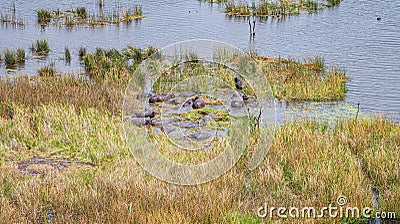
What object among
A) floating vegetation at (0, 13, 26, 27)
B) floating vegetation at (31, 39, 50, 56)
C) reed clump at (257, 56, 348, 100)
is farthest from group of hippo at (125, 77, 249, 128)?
floating vegetation at (0, 13, 26, 27)

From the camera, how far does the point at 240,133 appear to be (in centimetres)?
1070

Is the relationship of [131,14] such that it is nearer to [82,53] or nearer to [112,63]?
[82,53]

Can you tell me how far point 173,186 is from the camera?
322 inches

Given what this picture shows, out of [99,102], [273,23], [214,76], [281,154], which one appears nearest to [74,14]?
[273,23]

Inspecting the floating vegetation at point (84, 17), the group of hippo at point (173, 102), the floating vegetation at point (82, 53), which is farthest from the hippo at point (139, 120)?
the floating vegetation at point (84, 17)

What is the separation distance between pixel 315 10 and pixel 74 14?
1272 cm

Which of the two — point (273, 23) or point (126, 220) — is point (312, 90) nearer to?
point (126, 220)

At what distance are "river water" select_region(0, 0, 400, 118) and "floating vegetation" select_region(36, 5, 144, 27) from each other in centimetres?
63

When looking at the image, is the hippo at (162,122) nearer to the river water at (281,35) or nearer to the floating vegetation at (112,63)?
the floating vegetation at (112,63)

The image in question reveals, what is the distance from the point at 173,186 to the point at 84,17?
2123 cm

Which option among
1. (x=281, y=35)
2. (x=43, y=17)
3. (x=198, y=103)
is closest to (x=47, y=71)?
(x=198, y=103)

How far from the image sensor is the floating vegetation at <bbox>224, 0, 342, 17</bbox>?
29562 mm

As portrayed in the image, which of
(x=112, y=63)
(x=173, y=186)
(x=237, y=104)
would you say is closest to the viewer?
(x=173, y=186)

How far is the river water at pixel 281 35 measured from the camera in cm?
1708
